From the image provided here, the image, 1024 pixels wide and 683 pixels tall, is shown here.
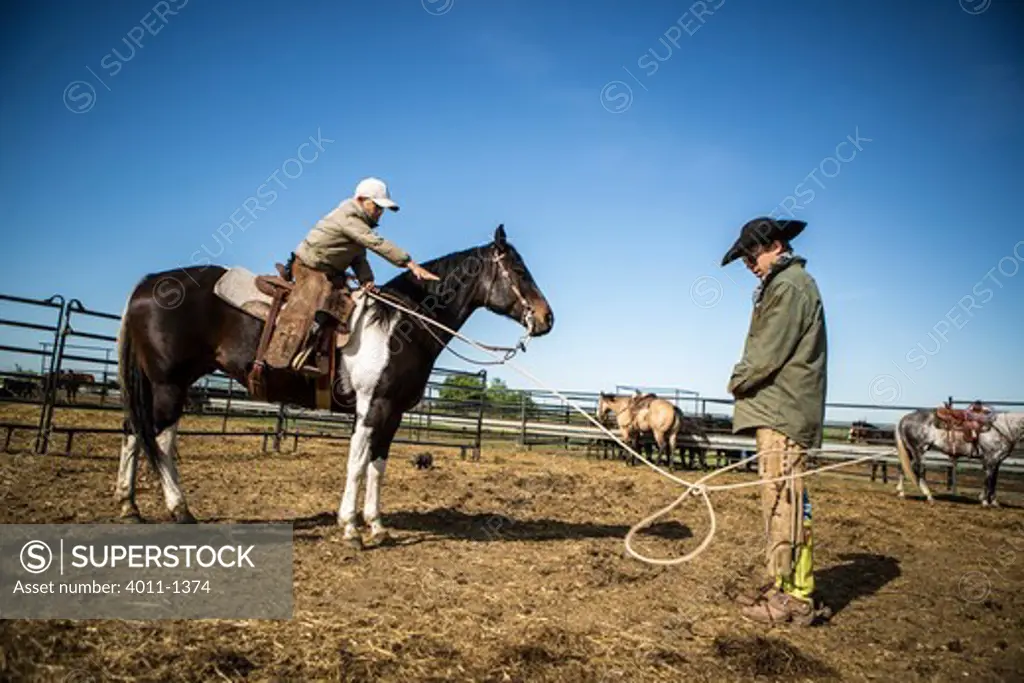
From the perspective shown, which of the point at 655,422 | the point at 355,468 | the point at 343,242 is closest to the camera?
the point at 355,468

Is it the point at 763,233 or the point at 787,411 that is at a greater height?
the point at 763,233

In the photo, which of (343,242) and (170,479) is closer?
(170,479)

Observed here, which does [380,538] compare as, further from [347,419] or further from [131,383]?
[347,419]

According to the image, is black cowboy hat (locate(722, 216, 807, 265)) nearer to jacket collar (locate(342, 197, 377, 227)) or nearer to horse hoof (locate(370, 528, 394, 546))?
jacket collar (locate(342, 197, 377, 227))

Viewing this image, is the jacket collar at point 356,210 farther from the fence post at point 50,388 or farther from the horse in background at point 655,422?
the horse in background at point 655,422

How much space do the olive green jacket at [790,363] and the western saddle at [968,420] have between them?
1029 centimetres

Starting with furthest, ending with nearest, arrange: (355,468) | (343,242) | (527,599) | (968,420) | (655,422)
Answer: (655,422) < (968,420) < (343,242) < (355,468) < (527,599)

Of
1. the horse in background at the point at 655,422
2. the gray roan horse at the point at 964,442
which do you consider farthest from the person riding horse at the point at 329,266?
the horse in background at the point at 655,422

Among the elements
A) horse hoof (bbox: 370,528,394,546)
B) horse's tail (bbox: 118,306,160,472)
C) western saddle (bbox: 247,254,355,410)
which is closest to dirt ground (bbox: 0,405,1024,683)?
horse hoof (bbox: 370,528,394,546)

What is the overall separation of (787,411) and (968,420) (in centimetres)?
1068

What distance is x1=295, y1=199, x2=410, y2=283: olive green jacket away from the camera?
457 centimetres

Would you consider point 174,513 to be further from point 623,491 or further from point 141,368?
point 623,491

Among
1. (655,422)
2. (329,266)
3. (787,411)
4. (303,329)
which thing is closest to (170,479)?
(303,329)

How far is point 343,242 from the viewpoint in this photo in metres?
4.72
